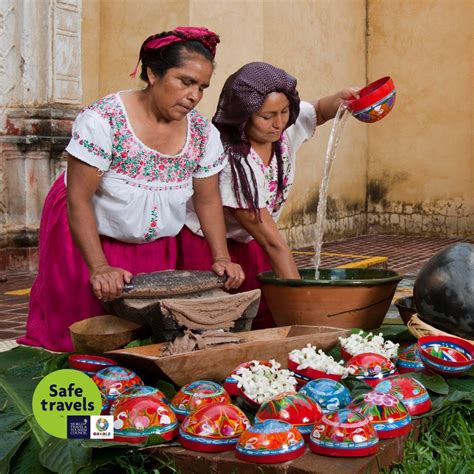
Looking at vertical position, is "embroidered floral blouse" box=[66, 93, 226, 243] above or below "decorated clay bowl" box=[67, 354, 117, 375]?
above

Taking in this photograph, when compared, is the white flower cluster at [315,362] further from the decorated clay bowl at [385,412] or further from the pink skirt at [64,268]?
the pink skirt at [64,268]

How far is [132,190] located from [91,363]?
2.46ft

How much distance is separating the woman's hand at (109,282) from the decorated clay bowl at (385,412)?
3.01ft

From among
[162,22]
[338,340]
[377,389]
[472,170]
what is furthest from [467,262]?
[472,170]

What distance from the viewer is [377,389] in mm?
2764

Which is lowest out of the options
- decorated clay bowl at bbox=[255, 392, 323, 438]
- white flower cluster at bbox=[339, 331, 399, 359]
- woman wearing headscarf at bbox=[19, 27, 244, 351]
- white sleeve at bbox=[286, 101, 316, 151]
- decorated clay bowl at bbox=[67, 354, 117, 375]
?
decorated clay bowl at bbox=[255, 392, 323, 438]

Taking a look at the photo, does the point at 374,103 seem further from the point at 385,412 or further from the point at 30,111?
the point at 30,111

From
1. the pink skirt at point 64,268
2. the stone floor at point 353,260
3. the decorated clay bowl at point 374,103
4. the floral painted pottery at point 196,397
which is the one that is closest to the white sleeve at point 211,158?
the pink skirt at point 64,268

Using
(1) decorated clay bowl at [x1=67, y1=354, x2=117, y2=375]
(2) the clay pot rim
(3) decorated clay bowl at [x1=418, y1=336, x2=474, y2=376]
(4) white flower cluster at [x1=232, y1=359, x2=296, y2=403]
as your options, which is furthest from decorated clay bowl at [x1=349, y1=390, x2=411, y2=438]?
(2) the clay pot rim

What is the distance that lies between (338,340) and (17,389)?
110cm

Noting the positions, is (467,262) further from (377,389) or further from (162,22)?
(162,22)

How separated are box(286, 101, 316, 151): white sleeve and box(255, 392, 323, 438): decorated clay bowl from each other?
5.60 feet

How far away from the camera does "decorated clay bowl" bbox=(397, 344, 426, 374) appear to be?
315 centimetres

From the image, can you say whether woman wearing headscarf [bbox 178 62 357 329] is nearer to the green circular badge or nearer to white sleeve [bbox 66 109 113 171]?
white sleeve [bbox 66 109 113 171]
